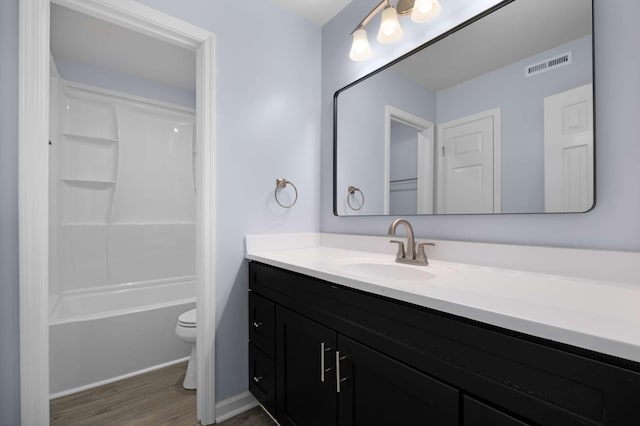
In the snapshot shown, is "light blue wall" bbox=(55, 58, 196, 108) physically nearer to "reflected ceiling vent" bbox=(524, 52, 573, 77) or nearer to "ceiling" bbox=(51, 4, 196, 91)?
"ceiling" bbox=(51, 4, 196, 91)

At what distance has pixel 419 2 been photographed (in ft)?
4.17

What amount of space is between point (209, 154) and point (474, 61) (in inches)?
51.8

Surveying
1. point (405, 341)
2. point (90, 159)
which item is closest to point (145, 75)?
point (90, 159)

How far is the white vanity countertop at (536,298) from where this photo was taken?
504mm

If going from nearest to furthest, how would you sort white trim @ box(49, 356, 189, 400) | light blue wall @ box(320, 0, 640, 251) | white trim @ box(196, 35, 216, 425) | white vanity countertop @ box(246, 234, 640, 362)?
white vanity countertop @ box(246, 234, 640, 362) < light blue wall @ box(320, 0, 640, 251) < white trim @ box(196, 35, 216, 425) < white trim @ box(49, 356, 189, 400)

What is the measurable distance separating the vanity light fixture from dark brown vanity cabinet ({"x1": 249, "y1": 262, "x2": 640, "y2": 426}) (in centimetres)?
124

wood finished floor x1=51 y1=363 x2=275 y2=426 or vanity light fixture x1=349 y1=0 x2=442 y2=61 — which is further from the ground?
vanity light fixture x1=349 y1=0 x2=442 y2=61

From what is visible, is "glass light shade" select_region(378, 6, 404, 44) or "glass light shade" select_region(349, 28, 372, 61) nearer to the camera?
"glass light shade" select_region(378, 6, 404, 44)

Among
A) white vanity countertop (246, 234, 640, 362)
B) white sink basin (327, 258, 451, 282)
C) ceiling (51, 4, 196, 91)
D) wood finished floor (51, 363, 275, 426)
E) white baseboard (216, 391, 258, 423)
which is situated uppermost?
ceiling (51, 4, 196, 91)

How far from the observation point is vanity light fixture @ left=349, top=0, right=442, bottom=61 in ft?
4.15

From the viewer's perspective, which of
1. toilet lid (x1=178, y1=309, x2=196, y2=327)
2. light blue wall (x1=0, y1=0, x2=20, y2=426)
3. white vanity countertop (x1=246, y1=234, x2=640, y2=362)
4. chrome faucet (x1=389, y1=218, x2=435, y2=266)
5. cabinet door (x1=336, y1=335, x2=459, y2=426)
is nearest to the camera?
white vanity countertop (x1=246, y1=234, x2=640, y2=362)

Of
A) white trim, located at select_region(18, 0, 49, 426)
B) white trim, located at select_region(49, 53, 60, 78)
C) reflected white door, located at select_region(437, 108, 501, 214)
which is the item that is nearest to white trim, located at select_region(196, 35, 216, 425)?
white trim, located at select_region(18, 0, 49, 426)

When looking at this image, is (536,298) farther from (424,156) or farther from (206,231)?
(206,231)

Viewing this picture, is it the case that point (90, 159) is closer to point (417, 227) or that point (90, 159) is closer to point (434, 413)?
point (417, 227)
